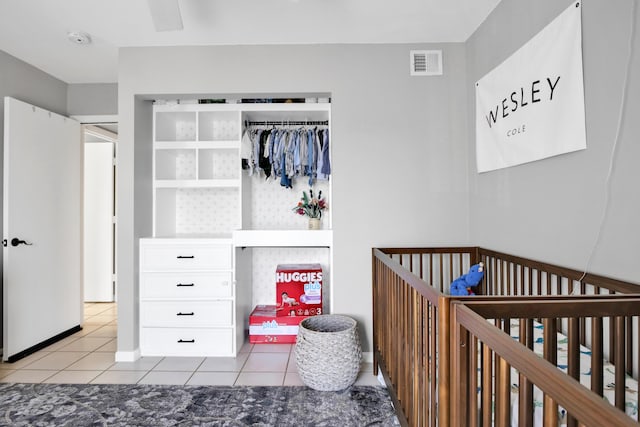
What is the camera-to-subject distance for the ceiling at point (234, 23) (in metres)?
2.12

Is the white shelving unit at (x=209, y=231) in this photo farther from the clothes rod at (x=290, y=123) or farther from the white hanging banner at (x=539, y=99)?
the white hanging banner at (x=539, y=99)

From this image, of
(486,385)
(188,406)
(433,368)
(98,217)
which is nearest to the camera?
(486,385)

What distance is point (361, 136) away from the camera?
2.58 metres

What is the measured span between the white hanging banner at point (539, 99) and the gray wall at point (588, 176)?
0.14 feet

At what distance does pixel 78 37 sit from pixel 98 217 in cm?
255

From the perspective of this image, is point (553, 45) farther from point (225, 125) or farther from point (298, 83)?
point (225, 125)

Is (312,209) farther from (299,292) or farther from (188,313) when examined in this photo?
(188,313)

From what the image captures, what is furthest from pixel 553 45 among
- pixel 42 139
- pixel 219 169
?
pixel 42 139

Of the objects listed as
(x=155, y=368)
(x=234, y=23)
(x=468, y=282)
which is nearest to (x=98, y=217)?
(x=155, y=368)

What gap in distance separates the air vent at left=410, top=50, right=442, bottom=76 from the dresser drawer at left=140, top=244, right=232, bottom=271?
1923mm

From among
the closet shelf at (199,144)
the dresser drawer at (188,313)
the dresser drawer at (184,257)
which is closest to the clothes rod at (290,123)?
the closet shelf at (199,144)

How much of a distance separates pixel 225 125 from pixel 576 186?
2.64 metres

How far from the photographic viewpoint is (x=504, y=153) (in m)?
2.00

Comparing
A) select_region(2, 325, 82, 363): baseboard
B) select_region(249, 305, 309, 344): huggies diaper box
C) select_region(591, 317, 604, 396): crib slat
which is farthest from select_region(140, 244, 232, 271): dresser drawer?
select_region(591, 317, 604, 396): crib slat
